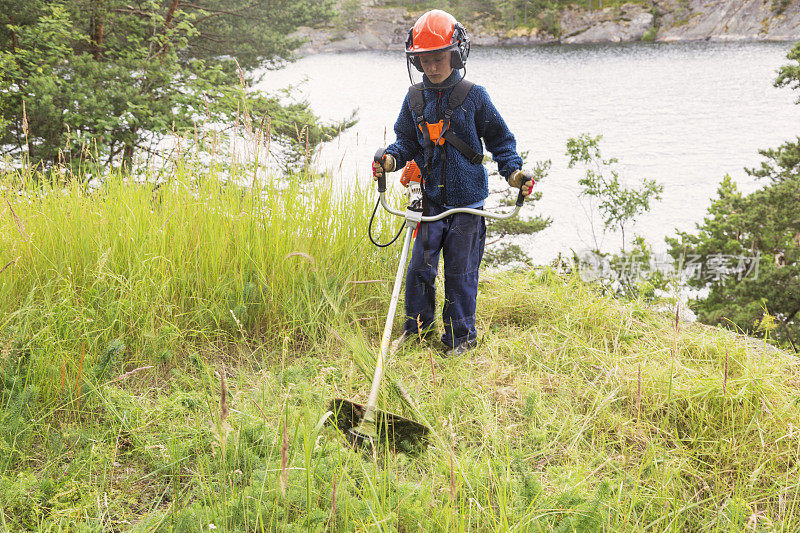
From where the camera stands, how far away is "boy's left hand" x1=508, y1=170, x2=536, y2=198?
2.82 meters

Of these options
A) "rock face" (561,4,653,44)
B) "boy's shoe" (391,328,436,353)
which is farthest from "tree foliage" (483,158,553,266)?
"rock face" (561,4,653,44)

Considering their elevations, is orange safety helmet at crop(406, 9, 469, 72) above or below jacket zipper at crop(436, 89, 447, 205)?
above

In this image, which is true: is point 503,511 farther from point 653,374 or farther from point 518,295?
point 518,295

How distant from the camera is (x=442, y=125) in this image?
3.17 meters

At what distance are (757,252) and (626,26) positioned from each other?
62.2 m

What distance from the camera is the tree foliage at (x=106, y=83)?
26.1ft

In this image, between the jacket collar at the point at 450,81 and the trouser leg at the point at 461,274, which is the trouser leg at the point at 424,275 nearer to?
the trouser leg at the point at 461,274

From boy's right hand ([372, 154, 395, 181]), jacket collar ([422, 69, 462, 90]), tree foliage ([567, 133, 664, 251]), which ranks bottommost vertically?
tree foliage ([567, 133, 664, 251])

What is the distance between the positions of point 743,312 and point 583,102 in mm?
22809

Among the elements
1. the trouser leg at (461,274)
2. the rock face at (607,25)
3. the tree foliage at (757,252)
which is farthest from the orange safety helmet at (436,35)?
the rock face at (607,25)

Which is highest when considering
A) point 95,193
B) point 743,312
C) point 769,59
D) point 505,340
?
point 769,59

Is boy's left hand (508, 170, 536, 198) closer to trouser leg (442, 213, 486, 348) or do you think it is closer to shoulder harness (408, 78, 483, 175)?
shoulder harness (408, 78, 483, 175)

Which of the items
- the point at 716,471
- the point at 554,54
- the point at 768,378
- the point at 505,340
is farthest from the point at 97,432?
the point at 554,54

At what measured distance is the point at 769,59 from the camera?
3728 centimetres
